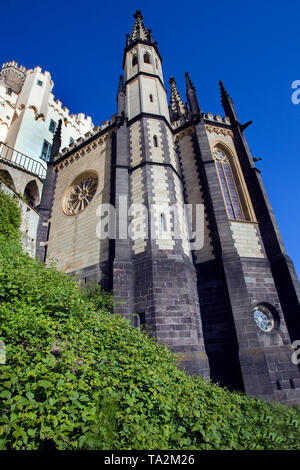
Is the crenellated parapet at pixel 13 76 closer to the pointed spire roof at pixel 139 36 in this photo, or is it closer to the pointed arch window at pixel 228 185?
the pointed spire roof at pixel 139 36

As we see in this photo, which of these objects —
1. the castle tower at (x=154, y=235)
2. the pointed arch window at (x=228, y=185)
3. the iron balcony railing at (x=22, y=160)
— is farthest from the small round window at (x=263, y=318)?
the iron balcony railing at (x=22, y=160)

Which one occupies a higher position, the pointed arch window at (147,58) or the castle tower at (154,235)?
the pointed arch window at (147,58)

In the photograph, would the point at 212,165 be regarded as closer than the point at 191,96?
Yes

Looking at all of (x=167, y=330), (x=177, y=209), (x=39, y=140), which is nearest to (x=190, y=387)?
(x=167, y=330)

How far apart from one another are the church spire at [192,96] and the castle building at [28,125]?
41.5 ft

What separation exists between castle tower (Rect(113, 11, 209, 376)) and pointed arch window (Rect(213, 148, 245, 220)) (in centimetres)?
239

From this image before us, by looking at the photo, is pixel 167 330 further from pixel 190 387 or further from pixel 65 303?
pixel 65 303

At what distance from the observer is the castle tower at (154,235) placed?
8.39 meters

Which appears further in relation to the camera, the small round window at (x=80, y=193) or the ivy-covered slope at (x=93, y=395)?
the small round window at (x=80, y=193)

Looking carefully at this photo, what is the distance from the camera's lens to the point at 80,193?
15.0 m

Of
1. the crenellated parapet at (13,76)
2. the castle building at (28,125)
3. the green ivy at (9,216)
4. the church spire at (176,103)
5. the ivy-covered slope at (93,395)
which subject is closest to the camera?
the ivy-covered slope at (93,395)

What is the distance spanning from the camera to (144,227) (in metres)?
10.4
